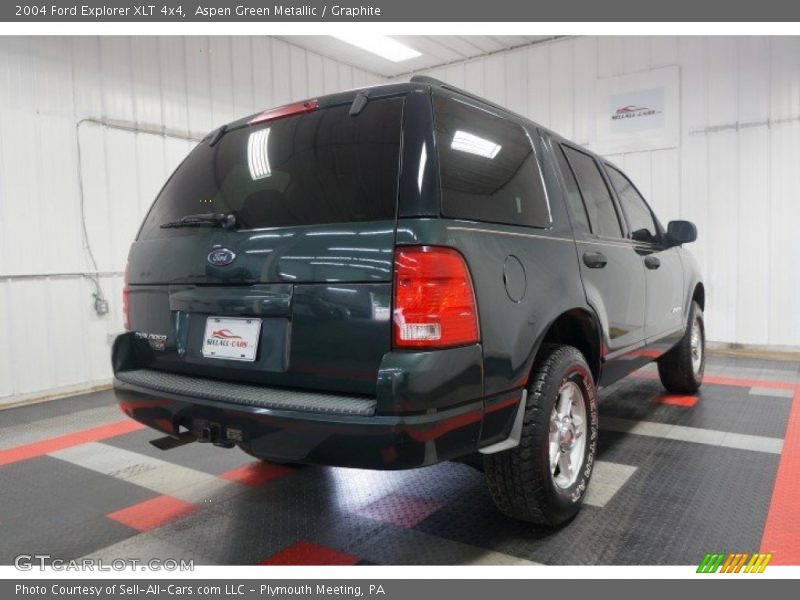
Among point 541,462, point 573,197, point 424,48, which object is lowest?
point 541,462

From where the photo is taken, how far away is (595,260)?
254 cm

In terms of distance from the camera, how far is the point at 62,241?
523 cm

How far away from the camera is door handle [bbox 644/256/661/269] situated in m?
3.28

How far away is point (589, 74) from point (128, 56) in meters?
5.64

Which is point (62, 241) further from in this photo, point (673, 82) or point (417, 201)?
point (673, 82)

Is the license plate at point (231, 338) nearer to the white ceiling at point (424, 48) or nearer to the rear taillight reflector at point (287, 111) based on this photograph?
the rear taillight reflector at point (287, 111)

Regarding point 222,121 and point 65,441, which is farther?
point 222,121

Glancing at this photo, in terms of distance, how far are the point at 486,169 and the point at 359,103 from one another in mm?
495

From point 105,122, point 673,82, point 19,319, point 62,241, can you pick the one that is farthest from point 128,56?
point 673,82

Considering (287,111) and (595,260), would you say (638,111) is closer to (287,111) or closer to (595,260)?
(595,260)

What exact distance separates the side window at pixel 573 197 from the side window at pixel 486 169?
284 millimetres

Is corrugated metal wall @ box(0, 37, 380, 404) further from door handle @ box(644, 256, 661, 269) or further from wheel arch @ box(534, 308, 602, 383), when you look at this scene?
door handle @ box(644, 256, 661, 269)

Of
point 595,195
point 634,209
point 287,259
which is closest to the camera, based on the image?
point 287,259

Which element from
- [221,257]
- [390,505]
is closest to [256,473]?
[390,505]
